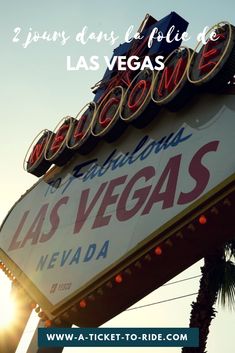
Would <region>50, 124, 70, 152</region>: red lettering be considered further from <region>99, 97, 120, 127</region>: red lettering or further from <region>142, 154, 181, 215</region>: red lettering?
<region>142, 154, 181, 215</region>: red lettering

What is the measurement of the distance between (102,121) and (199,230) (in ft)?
19.1

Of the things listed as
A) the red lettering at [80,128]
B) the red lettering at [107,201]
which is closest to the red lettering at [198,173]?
the red lettering at [107,201]

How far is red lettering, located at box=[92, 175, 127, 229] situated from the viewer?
11.2m

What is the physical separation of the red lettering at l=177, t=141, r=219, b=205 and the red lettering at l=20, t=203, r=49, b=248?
551cm

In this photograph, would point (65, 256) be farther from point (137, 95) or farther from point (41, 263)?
point (137, 95)

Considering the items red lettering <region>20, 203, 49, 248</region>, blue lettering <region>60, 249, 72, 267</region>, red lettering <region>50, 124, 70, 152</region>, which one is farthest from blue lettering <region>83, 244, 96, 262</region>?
A: red lettering <region>50, 124, 70, 152</region>

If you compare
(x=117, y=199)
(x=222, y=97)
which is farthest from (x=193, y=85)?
(x=117, y=199)

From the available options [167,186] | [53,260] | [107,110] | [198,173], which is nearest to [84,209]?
[53,260]

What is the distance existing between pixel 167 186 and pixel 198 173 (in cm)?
86

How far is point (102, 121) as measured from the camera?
13.6m

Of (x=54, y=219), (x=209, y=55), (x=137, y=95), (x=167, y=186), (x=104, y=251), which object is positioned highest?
(x=137, y=95)

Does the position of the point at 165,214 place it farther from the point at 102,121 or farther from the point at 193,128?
the point at 102,121

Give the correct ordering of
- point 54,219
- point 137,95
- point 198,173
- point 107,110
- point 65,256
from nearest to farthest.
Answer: point 198,173, point 65,256, point 137,95, point 54,219, point 107,110

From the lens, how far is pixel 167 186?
33.0ft
